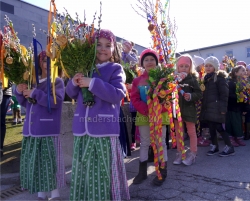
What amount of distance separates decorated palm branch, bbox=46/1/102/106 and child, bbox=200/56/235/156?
2.67 m

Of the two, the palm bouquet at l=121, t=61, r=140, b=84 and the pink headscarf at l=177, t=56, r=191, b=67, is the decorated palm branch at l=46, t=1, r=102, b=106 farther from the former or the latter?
the palm bouquet at l=121, t=61, r=140, b=84

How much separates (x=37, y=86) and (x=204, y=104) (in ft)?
9.60

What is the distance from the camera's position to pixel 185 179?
317 cm

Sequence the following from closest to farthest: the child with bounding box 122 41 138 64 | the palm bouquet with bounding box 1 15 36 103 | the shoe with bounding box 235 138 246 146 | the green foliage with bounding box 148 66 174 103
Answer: the palm bouquet with bounding box 1 15 36 103
the green foliage with bounding box 148 66 174 103
the shoe with bounding box 235 138 246 146
the child with bounding box 122 41 138 64

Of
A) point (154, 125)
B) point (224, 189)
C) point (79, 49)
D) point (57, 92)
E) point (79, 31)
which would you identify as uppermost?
point (79, 31)

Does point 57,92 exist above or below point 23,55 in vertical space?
below

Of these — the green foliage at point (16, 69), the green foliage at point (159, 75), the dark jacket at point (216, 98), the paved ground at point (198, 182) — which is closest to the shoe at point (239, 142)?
the paved ground at point (198, 182)

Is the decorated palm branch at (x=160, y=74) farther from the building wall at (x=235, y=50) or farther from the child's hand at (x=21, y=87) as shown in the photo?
the building wall at (x=235, y=50)

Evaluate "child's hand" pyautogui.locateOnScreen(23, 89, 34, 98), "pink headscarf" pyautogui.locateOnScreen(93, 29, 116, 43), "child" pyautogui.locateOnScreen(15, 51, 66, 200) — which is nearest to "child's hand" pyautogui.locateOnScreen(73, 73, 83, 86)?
"pink headscarf" pyautogui.locateOnScreen(93, 29, 116, 43)

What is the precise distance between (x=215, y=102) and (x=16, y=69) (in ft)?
10.4

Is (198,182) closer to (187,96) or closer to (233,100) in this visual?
(187,96)

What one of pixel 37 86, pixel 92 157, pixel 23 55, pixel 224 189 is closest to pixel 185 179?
pixel 224 189

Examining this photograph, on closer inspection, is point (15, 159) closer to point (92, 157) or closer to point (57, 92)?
point (57, 92)

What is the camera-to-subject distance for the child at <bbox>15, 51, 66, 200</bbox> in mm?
2691
